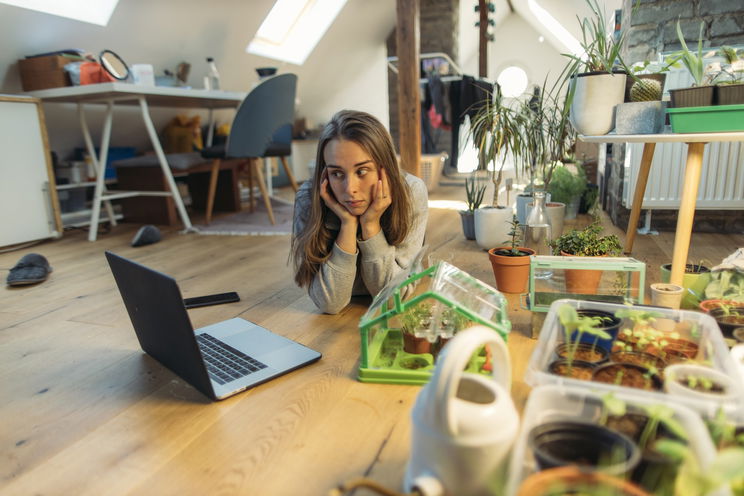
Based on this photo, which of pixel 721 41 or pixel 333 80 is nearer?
pixel 721 41

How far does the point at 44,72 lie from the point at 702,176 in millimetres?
3528

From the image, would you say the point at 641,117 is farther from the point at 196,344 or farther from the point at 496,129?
the point at 196,344

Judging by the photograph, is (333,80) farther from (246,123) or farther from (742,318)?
(742,318)

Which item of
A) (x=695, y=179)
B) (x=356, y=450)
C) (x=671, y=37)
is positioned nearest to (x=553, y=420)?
(x=356, y=450)

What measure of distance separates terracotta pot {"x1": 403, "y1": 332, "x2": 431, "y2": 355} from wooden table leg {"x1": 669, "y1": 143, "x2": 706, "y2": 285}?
79cm

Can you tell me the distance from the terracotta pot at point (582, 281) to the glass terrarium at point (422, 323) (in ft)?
0.84

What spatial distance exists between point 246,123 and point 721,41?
2.44m

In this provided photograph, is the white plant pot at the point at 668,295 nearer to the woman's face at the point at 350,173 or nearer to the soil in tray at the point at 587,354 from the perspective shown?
the soil in tray at the point at 587,354

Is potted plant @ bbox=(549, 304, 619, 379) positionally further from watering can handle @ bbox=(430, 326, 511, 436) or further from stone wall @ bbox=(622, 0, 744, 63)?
stone wall @ bbox=(622, 0, 744, 63)

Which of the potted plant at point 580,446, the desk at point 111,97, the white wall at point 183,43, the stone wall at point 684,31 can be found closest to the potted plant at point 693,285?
the potted plant at point 580,446

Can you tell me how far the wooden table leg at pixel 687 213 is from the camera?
1.48 meters

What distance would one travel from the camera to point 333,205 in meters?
1.46

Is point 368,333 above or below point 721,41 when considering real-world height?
below

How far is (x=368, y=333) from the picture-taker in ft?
3.86
